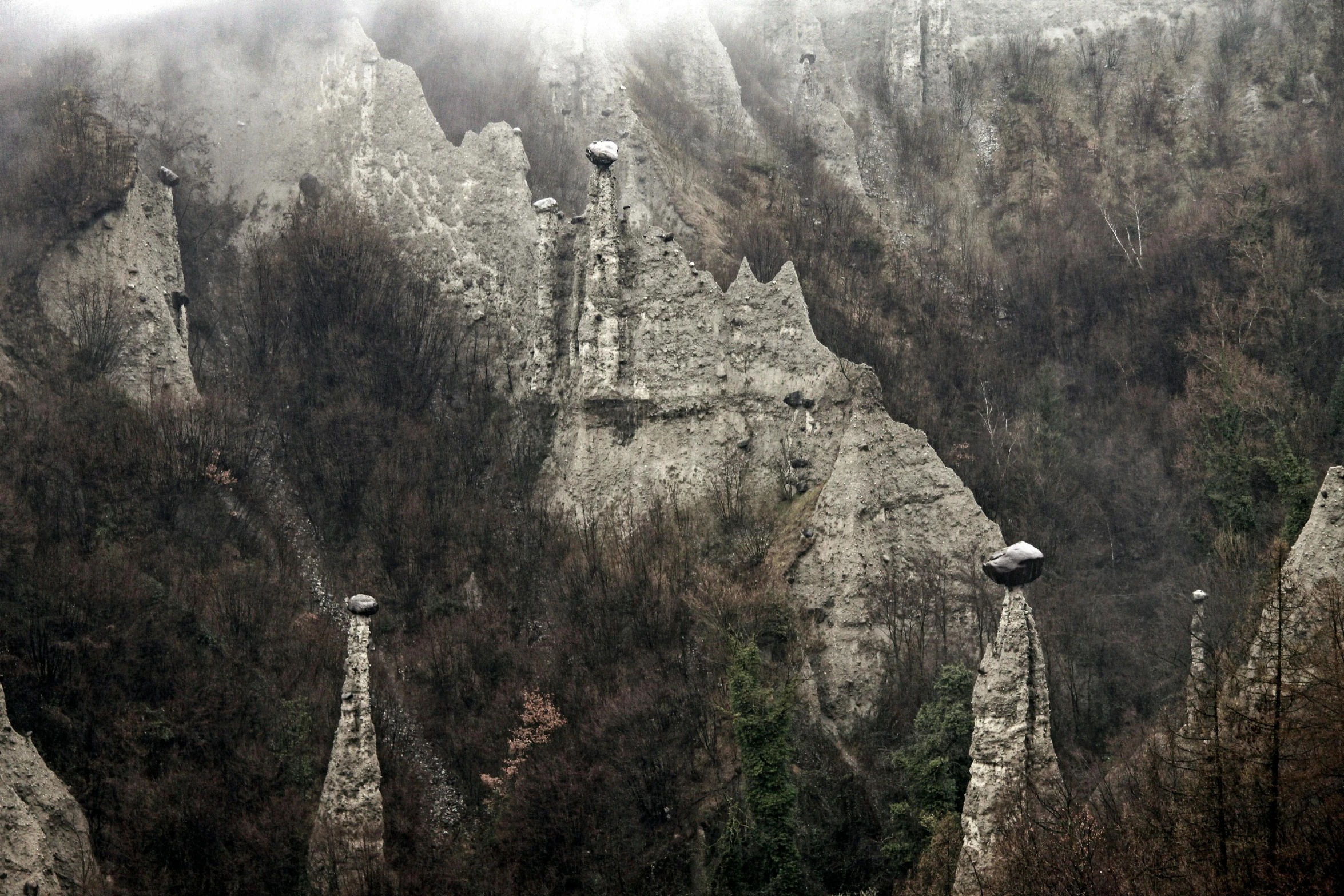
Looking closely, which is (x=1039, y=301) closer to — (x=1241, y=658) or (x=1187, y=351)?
(x=1187, y=351)

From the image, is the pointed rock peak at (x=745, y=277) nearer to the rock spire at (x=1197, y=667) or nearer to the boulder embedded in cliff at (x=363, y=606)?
the rock spire at (x=1197, y=667)

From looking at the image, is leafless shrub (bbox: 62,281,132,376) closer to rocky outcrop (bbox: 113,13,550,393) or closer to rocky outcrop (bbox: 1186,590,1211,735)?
rocky outcrop (bbox: 113,13,550,393)

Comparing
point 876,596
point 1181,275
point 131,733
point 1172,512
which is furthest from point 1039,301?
point 131,733

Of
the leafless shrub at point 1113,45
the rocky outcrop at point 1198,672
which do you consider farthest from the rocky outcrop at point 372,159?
the leafless shrub at point 1113,45

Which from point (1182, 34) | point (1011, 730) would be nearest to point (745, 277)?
point (1011, 730)

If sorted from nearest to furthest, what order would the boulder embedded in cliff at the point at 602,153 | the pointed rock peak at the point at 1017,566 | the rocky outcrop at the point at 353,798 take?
the pointed rock peak at the point at 1017,566 < the rocky outcrop at the point at 353,798 < the boulder embedded in cliff at the point at 602,153

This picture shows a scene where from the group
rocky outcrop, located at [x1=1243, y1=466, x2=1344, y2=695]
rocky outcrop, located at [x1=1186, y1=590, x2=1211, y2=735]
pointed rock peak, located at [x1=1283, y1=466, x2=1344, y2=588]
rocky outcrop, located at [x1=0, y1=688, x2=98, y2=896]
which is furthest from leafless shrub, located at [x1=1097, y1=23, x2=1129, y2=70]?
rocky outcrop, located at [x1=0, y1=688, x2=98, y2=896]
